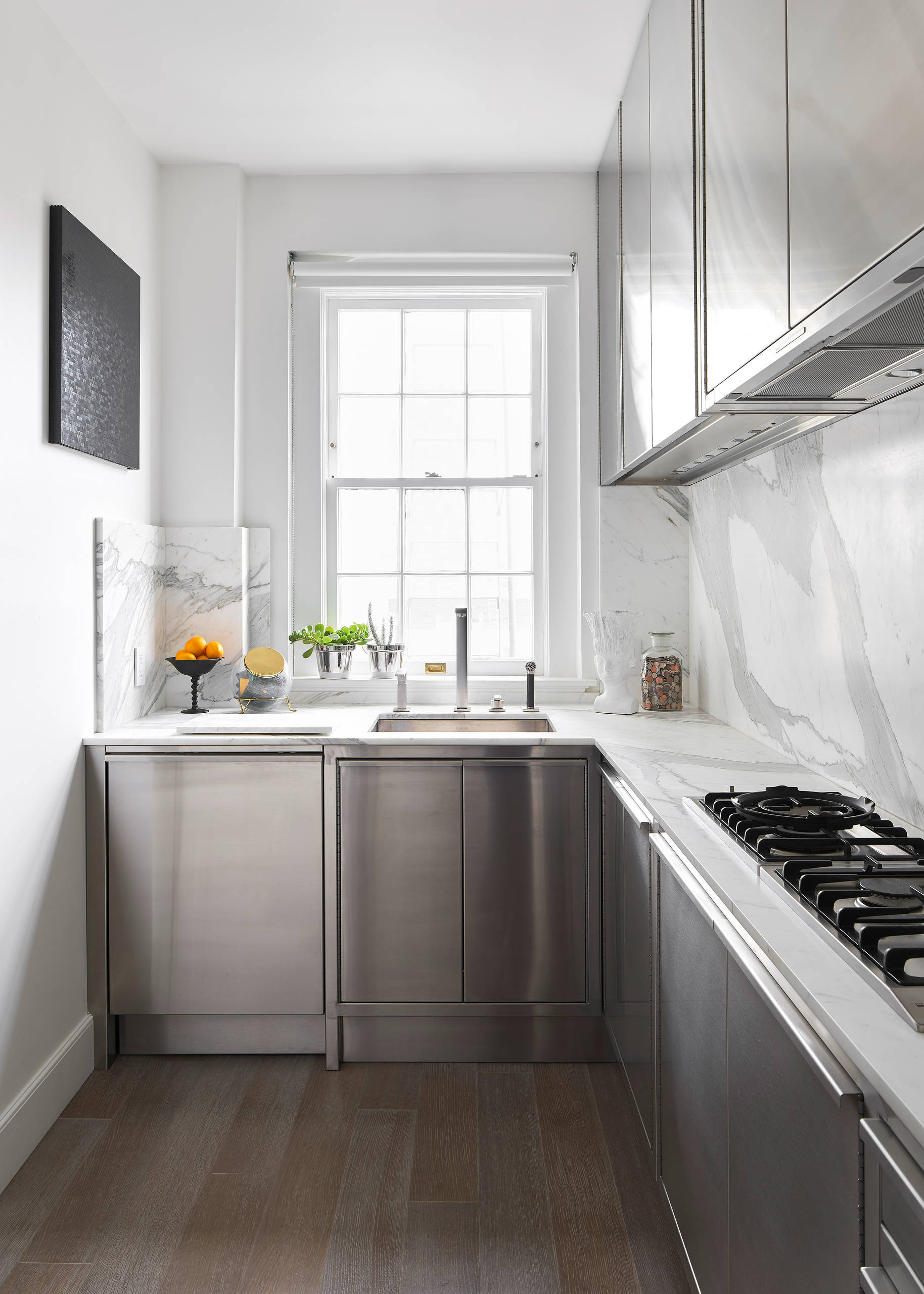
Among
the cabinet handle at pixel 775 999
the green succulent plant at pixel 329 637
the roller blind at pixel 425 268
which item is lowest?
the cabinet handle at pixel 775 999

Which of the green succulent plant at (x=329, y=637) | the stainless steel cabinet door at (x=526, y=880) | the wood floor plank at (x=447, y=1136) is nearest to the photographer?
the wood floor plank at (x=447, y=1136)

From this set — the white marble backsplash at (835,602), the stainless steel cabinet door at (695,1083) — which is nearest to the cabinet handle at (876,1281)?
the stainless steel cabinet door at (695,1083)

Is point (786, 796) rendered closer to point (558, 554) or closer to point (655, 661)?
point (655, 661)

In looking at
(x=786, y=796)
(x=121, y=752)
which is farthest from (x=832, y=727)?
(x=121, y=752)

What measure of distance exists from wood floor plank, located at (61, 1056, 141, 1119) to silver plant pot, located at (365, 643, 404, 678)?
1.45m

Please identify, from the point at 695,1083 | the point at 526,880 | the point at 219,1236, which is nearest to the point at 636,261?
the point at 526,880

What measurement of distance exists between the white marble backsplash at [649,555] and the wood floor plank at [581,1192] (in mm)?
1404

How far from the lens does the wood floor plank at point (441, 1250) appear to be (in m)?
1.73

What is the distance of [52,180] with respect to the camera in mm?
2328

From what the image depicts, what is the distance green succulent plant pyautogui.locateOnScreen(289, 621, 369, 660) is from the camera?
3.19 meters

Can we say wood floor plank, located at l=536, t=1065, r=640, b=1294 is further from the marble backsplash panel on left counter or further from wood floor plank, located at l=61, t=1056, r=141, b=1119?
the marble backsplash panel on left counter

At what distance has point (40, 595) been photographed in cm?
226

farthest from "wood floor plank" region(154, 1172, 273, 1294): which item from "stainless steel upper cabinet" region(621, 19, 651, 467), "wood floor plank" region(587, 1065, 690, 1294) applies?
"stainless steel upper cabinet" region(621, 19, 651, 467)

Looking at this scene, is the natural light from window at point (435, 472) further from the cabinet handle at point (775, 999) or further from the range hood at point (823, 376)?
the cabinet handle at point (775, 999)
